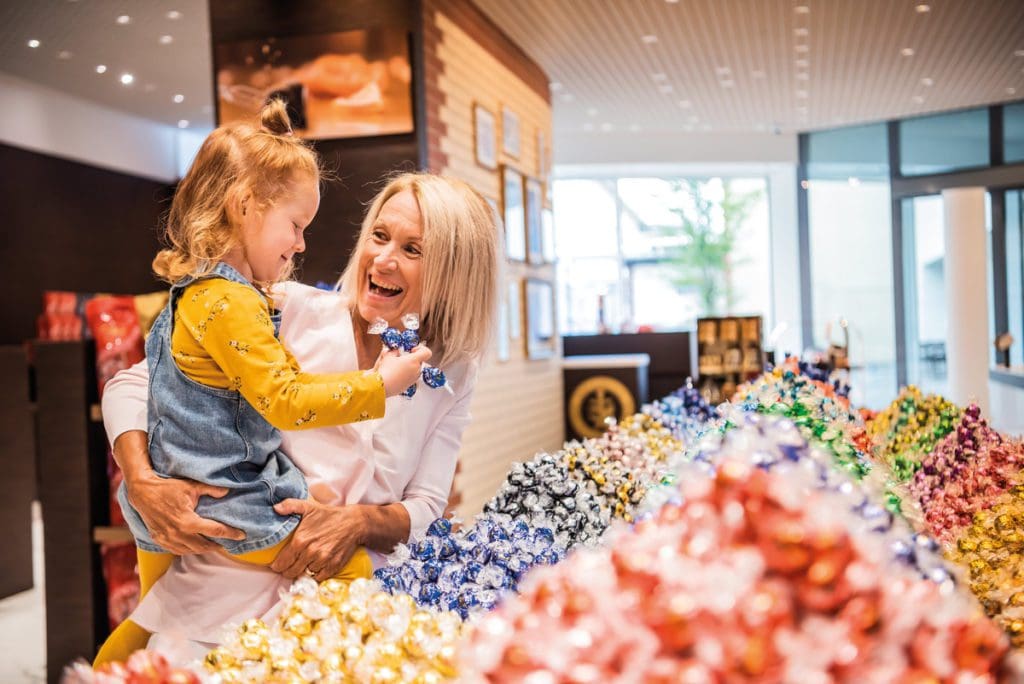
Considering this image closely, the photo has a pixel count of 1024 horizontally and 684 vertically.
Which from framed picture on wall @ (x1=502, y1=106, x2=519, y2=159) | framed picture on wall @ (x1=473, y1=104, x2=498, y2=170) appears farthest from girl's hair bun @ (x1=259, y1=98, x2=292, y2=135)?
framed picture on wall @ (x1=502, y1=106, x2=519, y2=159)

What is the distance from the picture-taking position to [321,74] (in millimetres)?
5562

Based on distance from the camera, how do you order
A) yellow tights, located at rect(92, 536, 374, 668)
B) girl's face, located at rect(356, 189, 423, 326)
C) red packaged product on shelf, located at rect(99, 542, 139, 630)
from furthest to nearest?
1. red packaged product on shelf, located at rect(99, 542, 139, 630)
2. girl's face, located at rect(356, 189, 423, 326)
3. yellow tights, located at rect(92, 536, 374, 668)

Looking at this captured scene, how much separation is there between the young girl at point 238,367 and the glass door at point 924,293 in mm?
13627

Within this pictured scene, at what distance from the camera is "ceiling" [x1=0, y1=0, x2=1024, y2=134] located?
7.68 metres

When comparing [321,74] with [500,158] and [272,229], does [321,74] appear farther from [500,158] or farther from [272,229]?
[272,229]

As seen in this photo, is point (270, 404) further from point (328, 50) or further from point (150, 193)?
point (150, 193)

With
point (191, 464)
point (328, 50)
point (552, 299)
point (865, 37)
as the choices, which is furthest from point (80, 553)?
point (865, 37)

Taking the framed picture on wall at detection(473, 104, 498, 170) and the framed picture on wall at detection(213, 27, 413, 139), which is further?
the framed picture on wall at detection(473, 104, 498, 170)

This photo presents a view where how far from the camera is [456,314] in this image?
163cm

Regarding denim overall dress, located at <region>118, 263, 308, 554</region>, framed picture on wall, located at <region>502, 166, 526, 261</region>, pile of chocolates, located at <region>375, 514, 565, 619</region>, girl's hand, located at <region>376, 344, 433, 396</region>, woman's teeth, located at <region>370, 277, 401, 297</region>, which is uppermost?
framed picture on wall, located at <region>502, 166, 526, 261</region>

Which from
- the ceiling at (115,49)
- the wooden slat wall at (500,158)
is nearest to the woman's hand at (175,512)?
the wooden slat wall at (500,158)

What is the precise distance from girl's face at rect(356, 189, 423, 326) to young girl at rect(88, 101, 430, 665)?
0.42ft

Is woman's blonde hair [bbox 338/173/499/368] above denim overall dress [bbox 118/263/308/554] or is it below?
above

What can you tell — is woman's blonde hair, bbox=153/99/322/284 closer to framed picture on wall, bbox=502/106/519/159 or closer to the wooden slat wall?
the wooden slat wall
